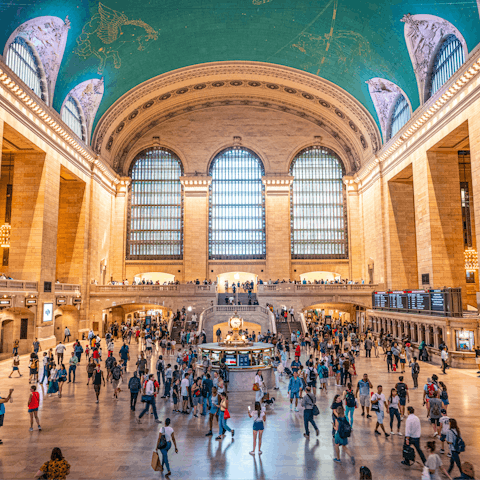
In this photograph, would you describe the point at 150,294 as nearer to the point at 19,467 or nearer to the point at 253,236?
the point at 253,236

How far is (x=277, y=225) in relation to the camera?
3628 cm

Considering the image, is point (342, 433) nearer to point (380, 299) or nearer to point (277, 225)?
point (380, 299)

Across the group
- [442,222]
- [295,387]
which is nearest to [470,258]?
[442,222]

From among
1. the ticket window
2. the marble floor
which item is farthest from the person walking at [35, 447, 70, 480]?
the ticket window

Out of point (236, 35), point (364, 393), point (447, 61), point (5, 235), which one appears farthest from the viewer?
point (236, 35)

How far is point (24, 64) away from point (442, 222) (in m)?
22.3

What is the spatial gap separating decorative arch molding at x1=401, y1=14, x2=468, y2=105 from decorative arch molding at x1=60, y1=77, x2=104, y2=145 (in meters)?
18.0

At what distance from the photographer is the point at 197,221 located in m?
36.3

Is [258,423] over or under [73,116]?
under

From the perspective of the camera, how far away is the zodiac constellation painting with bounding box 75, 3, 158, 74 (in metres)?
21.9

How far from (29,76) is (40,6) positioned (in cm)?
363

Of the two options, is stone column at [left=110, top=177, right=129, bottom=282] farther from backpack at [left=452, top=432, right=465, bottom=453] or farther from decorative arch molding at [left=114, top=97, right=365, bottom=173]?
backpack at [left=452, top=432, right=465, bottom=453]

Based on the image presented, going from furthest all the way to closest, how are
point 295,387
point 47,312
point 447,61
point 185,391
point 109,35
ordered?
point 109,35, point 47,312, point 447,61, point 295,387, point 185,391

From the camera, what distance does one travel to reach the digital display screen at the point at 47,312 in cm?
2229
